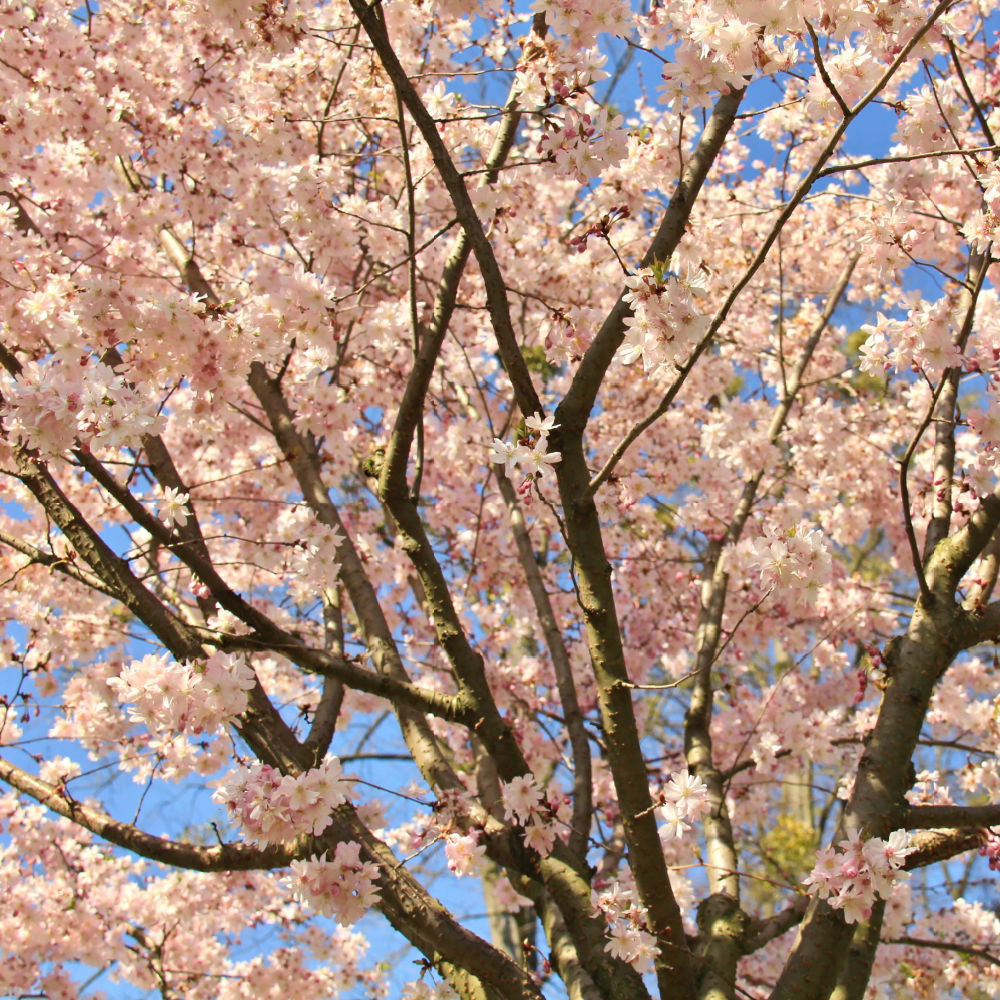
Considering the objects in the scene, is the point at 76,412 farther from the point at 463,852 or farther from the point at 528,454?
the point at 463,852

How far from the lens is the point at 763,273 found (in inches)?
265

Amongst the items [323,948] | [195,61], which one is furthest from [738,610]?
[195,61]

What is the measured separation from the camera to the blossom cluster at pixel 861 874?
2143mm

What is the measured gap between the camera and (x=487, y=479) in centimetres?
491

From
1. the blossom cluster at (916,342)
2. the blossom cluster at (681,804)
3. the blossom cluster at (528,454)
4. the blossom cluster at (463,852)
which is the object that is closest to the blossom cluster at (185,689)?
the blossom cluster at (463,852)

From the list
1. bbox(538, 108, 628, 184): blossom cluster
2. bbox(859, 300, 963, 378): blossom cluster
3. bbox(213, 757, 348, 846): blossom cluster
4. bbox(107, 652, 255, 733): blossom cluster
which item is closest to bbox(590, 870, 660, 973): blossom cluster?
bbox(213, 757, 348, 846): blossom cluster

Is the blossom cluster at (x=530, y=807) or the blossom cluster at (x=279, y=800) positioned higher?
the blossom cluster at (x=530, y=807)

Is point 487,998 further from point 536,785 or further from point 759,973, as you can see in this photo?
point 759,973

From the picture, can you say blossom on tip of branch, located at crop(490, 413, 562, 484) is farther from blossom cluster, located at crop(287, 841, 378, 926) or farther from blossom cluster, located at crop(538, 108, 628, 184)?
blossom cluster, located at crop(287, 841, 378, 926)

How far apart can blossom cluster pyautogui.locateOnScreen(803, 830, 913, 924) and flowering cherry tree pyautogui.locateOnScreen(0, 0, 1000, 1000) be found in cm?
2

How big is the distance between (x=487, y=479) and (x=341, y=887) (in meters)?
2.81

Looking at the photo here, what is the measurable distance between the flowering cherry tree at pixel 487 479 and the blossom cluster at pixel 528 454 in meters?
0.01

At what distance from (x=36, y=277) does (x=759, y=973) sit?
5.58 metres

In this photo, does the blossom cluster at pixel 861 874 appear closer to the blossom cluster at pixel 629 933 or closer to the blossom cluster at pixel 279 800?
the blossom cluster at pixel 629 933
